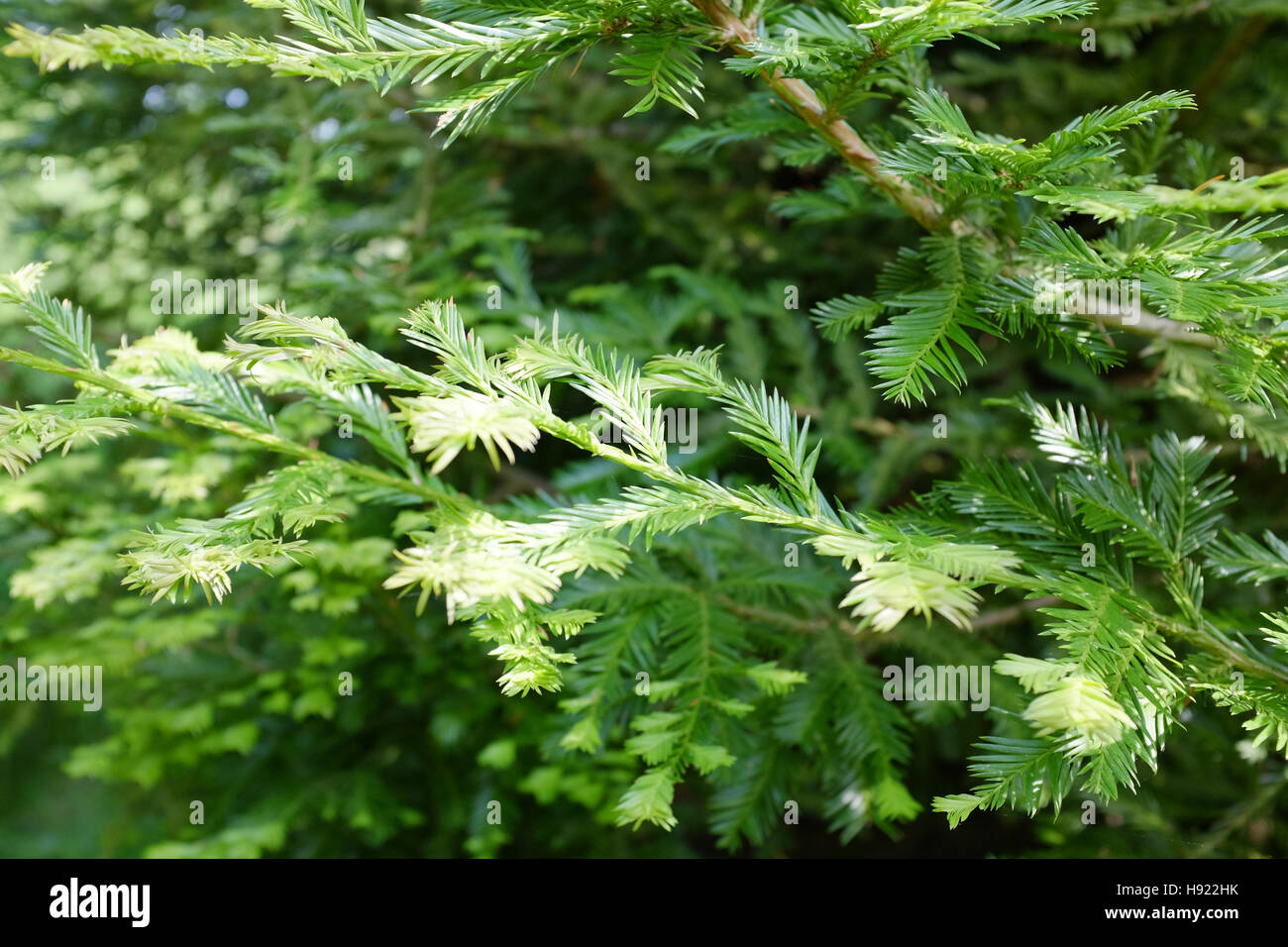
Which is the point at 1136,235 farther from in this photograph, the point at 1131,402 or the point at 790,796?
the point at 790,796

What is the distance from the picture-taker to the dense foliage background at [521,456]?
163 cm

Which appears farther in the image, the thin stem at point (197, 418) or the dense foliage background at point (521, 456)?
the dense foliage background at point (521, 456)

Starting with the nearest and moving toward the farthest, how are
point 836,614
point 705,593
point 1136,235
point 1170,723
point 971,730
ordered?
point 1170,723 → point 1136,235 → point 705,593 → point 836,614 → point 971,730

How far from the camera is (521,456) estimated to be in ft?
8.52

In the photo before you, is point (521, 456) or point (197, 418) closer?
point (197, 418)

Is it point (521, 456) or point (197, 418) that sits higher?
point (521, 456)

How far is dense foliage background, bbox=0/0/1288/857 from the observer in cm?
163

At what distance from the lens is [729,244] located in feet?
7.37

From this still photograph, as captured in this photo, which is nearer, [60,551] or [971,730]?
[60,551]

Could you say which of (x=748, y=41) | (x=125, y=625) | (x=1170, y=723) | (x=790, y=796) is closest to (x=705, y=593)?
(x=790, y=796)

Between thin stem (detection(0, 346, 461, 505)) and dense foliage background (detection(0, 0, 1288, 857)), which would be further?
dense foliage background (detection(0, 0, 1288, 857))
